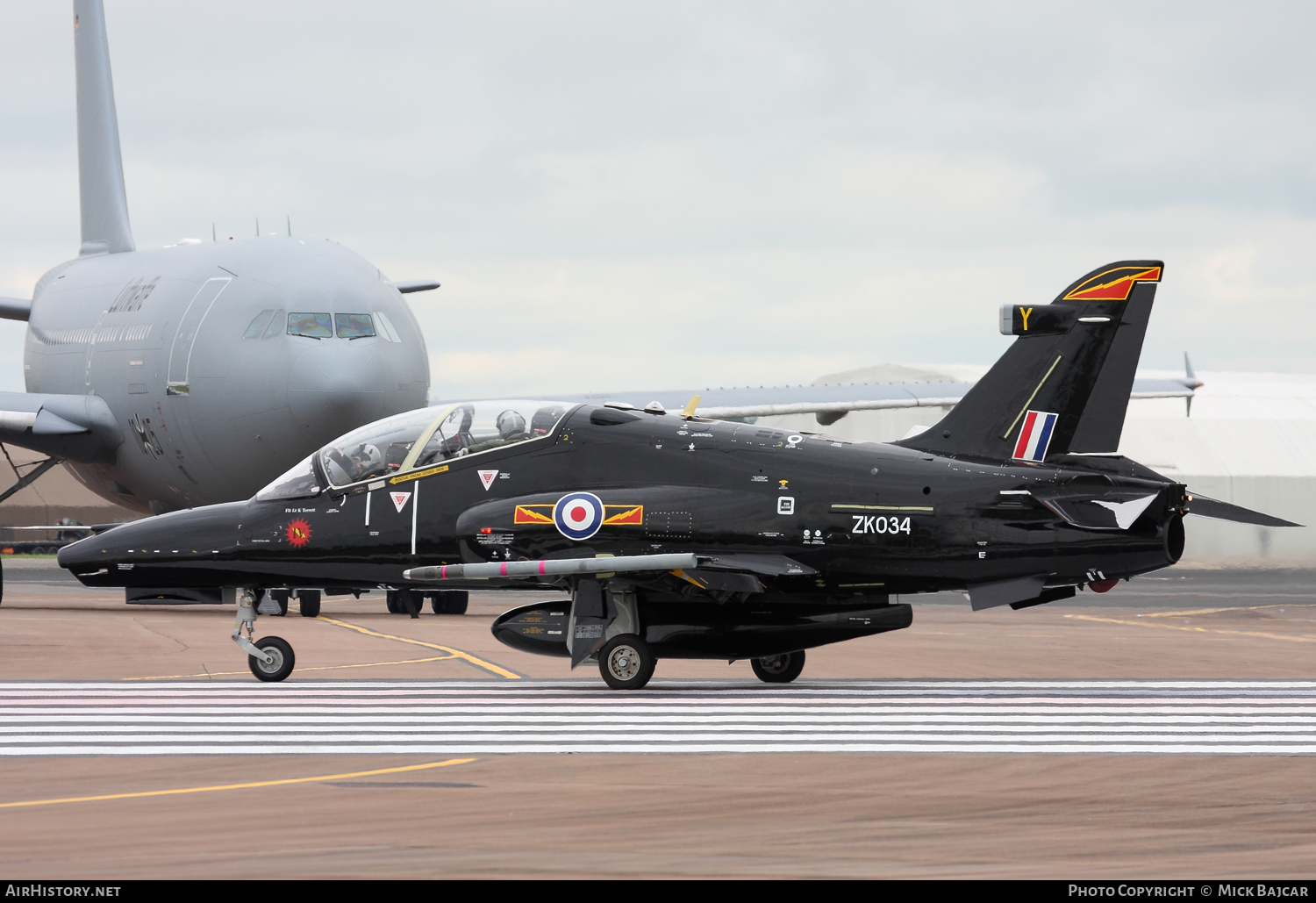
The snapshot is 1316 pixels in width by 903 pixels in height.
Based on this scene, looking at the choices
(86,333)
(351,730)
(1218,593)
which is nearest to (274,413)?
(86,333)

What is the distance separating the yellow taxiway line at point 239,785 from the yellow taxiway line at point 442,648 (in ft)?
23.3

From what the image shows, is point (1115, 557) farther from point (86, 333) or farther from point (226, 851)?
point (86, 333)

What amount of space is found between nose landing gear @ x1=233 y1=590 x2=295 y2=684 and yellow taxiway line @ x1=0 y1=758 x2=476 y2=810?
249 inches

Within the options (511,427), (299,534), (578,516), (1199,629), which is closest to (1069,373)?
(578,516)

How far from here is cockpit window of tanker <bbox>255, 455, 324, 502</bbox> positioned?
16.8 m

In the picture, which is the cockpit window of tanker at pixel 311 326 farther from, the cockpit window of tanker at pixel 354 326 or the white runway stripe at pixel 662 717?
the white runway stripe at pixel 662 717

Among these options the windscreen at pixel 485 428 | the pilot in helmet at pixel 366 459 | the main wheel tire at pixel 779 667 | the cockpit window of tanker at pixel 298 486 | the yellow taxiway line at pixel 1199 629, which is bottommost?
the yellow taxiway line at pixel 1199 629

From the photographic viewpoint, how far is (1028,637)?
24266mm

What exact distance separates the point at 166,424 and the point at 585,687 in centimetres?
1773

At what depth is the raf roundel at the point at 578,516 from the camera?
1571 centimetres

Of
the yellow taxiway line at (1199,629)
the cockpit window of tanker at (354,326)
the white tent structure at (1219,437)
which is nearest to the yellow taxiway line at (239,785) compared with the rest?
the yellow taxiway line at (1199,629)

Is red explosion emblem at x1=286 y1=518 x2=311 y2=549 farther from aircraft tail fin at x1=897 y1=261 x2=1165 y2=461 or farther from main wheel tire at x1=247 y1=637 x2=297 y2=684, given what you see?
aircraft tail fin at x1=897 y1=261 x2=1165 y2=461

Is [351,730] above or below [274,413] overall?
below

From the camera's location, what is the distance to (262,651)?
1648 centimetres
